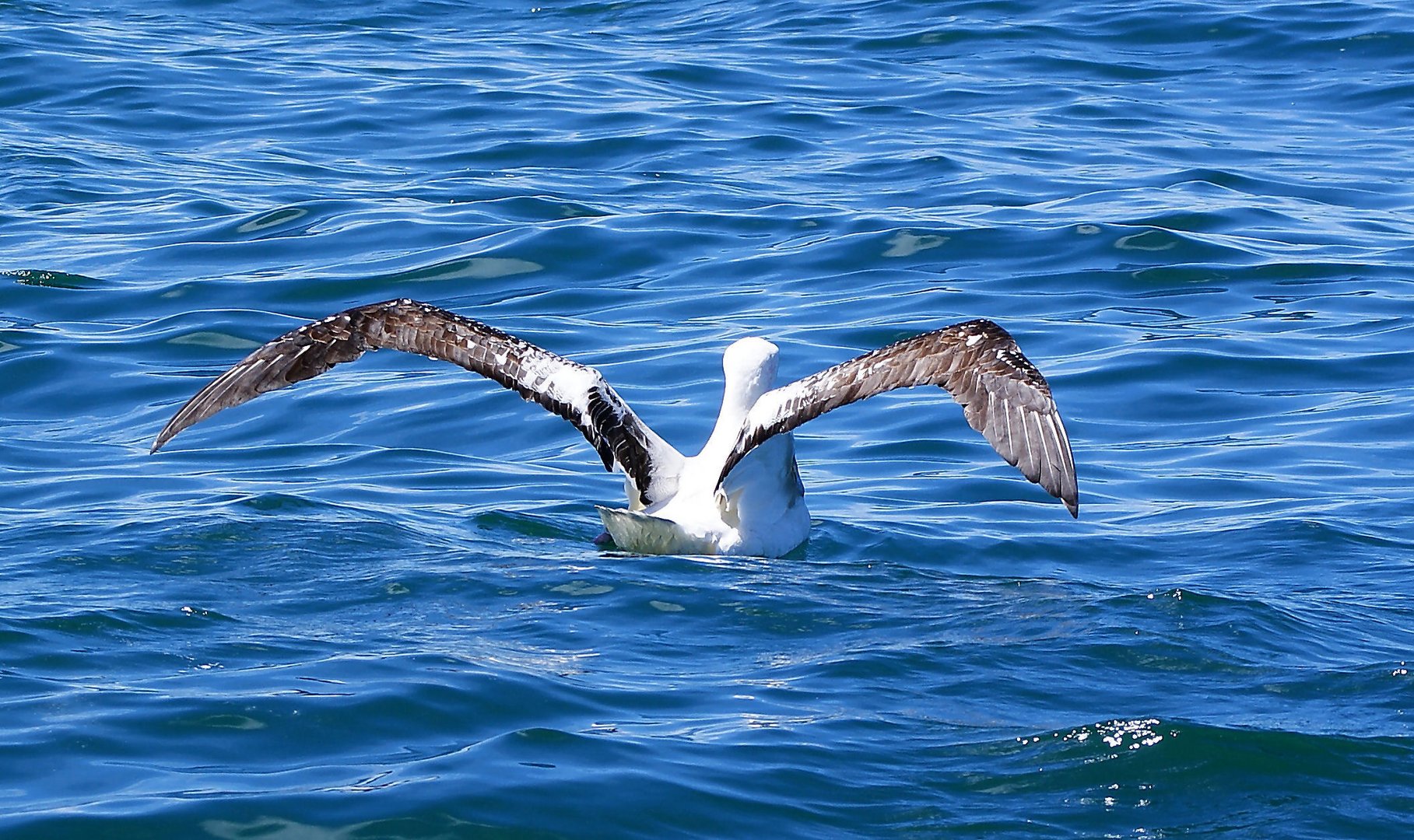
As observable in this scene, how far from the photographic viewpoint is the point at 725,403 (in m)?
9.27

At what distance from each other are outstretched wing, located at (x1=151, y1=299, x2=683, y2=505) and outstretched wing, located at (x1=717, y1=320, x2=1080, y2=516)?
1.57 ft

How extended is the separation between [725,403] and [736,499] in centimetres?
51

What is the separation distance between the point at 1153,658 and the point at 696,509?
267 cm

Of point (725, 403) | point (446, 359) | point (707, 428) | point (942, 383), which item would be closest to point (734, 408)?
point (725, 403)

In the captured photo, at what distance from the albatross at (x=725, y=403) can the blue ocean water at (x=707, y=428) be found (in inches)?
15.7

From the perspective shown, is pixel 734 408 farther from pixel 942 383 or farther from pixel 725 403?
pixel 942 383

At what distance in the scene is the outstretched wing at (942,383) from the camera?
8500mm

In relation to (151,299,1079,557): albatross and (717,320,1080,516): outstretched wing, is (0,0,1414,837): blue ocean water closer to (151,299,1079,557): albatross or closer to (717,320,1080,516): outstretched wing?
(151,299,1079,557): albatross

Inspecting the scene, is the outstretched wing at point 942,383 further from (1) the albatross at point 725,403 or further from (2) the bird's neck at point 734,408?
(2) the bird's neck at point 734,408

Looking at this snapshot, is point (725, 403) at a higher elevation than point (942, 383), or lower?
lower

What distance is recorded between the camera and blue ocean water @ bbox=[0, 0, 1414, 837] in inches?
232

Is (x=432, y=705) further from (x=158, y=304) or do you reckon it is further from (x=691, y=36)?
(x=691, y=36)

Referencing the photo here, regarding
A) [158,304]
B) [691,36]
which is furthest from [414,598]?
[691,36]

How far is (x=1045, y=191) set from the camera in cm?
1644
